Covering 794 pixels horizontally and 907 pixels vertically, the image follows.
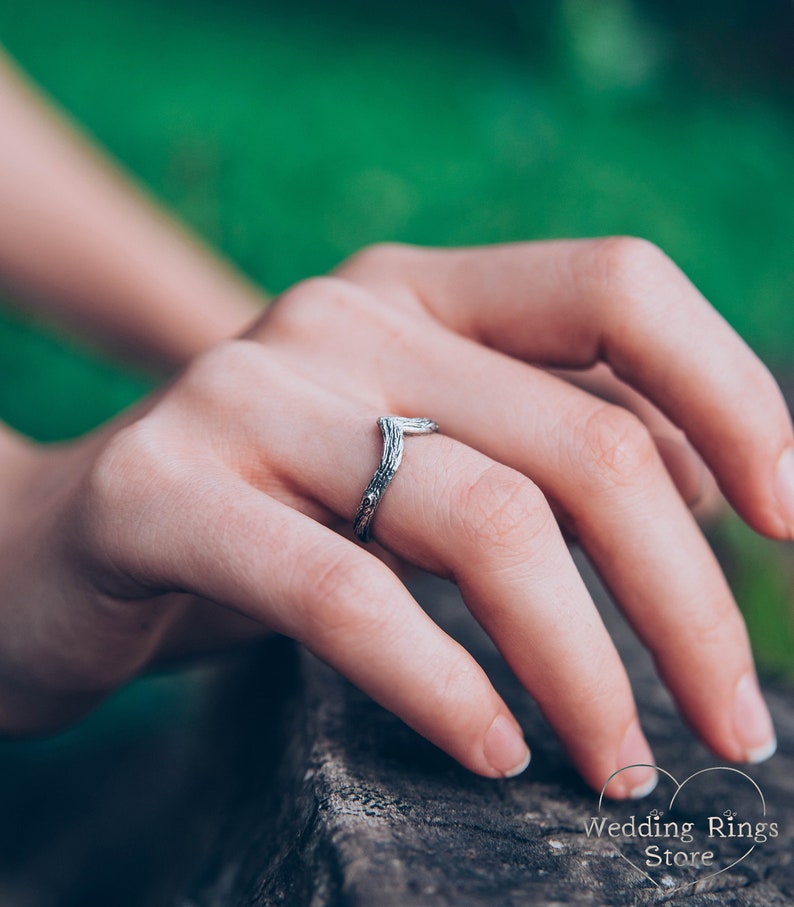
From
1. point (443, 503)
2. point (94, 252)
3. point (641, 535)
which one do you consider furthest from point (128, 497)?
point (94, 252)

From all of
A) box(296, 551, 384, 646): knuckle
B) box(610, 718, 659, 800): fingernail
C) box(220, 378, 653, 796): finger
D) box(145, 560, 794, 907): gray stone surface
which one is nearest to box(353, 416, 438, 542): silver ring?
box(220, 378, 653, 796): finger

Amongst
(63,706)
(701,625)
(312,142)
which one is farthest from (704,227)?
(63,706)

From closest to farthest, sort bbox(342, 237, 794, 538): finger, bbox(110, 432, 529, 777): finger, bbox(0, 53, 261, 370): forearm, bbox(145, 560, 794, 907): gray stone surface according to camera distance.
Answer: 1. bbox(145, 560, 794, 907): gray stone surface
2. bbox(110, 432, 529, 777): finger
3. bbox(342, 237, 794, 538): finger
4. bbox(0, 53, 261, 370): forearm

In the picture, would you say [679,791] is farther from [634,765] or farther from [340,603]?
[340,603]

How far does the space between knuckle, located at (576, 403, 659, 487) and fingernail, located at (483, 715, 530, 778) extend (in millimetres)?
299

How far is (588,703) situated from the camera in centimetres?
79

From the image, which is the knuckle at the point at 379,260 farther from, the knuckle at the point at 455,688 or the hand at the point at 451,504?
the knuckle at the point at 455,688

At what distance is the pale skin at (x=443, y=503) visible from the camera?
0.74 m

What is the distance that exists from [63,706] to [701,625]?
768 mm

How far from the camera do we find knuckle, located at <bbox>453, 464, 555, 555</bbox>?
2.55ft

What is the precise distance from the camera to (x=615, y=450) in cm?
88

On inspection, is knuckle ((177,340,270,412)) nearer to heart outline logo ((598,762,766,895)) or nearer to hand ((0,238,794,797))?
hand ((0,238,794,797))

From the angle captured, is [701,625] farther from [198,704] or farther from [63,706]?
[198,704]

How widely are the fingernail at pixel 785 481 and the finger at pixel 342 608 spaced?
48 cm
